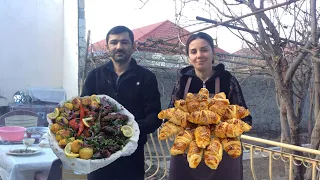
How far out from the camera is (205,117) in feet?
5.16

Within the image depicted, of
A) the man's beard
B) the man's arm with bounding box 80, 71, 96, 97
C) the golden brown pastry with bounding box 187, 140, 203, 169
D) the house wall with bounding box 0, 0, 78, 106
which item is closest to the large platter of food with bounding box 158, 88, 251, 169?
the golden brown pastry with bounding box 187, 140, 203, 169

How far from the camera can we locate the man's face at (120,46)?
218cm

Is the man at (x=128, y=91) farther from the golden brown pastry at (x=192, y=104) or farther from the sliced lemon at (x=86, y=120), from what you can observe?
the golden brown pastry at (x=192, y=104)

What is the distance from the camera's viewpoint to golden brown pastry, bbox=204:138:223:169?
4.75ft

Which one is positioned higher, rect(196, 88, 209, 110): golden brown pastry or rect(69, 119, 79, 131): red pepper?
rect(196, 88, 209, 110): golden brown pastry

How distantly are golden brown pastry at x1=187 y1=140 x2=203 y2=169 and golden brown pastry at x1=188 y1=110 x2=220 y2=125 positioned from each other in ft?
0.32

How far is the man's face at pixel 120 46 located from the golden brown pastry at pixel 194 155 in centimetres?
85

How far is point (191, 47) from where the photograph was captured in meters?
1.93

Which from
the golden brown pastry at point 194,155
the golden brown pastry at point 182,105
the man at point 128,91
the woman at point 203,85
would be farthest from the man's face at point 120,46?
the golden brown pastry at point 194,155

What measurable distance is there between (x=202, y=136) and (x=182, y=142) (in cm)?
9

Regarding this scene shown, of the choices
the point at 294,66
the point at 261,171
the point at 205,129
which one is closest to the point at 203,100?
the point at 205,129

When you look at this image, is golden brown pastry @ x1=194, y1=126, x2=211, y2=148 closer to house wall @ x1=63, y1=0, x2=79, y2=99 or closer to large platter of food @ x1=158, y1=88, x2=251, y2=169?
large platter of food @ x1=158, y1=88, x2=251, y2=169

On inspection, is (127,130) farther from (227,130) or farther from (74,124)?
(227,130)

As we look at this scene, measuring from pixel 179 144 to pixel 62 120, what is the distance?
791mm
